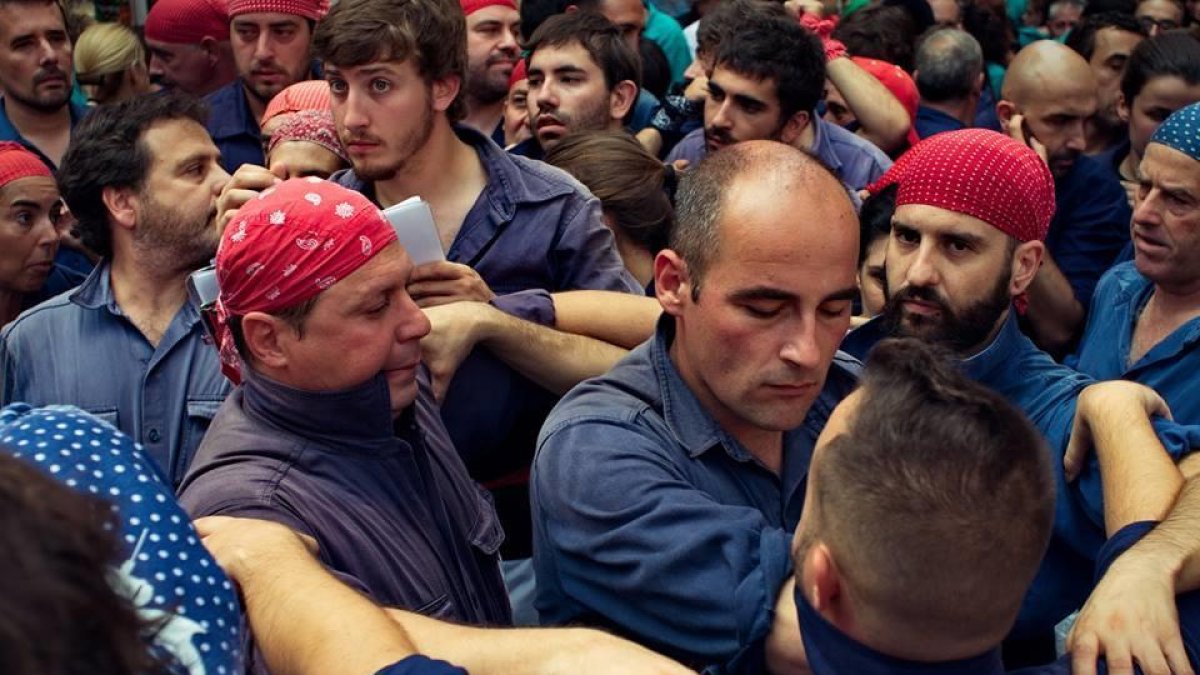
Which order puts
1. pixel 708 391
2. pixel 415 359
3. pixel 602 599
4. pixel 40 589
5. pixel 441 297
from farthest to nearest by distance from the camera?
pixel 441 297 → pixel 415 359 → pixel 708 391 → pixel 602 599 → pixel 40 589

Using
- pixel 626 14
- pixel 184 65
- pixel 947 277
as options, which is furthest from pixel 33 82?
pixel 947 277

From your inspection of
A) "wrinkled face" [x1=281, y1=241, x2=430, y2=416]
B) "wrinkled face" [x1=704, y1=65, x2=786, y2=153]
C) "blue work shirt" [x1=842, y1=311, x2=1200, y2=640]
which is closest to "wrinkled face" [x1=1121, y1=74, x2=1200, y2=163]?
"wrinkled face" [x1=704, y1=65, x2=786, y2=153]

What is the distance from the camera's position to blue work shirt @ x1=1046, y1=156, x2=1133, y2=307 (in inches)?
221

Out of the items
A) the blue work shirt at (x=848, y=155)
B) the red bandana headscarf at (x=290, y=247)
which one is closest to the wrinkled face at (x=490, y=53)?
the blue work shirt at (x=848, y=155)

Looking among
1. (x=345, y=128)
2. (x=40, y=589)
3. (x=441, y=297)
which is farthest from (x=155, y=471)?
(x=345, y=128)

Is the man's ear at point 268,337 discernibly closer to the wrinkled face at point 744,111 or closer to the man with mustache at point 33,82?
the wrinkled face at point 744,111

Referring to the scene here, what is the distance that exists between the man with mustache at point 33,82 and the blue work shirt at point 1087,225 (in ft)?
12.4

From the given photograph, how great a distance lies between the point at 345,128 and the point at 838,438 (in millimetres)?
2232

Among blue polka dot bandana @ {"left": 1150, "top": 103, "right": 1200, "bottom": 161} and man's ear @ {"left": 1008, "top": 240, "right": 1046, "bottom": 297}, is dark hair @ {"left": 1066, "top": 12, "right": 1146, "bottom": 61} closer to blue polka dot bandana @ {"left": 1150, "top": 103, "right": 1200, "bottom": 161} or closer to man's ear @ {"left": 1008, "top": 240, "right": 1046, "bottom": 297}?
blue polka dot bandana @ {"left": 1150, "top": 103, "right": 1200, "bottom": 161}

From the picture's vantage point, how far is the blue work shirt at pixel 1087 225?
562 centimetres

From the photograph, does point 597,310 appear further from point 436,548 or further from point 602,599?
point 602,599

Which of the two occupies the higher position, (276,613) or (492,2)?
(276,613)

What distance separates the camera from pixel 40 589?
1.10 meters

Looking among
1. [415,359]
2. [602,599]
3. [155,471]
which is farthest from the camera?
[415,359]
